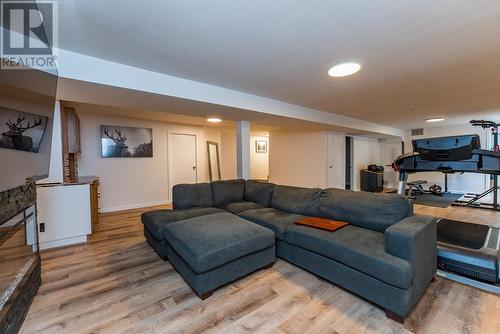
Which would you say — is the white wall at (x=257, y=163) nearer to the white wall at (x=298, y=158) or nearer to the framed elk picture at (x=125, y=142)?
the white wall at (x=298, y=158)

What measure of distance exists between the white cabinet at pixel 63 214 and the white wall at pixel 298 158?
529 centimetres

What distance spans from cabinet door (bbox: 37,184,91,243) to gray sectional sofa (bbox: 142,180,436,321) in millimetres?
1000

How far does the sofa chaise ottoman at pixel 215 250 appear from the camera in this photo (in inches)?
73.2

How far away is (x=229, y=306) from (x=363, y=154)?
24.6 feet

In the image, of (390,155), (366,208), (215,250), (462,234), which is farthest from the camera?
(390,155)

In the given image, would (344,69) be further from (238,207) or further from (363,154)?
(363,154)

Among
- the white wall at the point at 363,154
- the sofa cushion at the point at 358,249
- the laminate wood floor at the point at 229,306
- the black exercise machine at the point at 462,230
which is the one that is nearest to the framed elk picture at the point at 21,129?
the laminate wood floor at the point at 229,306

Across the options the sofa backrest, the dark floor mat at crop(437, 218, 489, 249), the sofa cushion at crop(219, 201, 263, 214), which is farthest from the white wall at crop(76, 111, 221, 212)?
the dark floor mat at crop(437, 218, 489, 249)

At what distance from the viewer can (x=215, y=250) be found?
189 cm

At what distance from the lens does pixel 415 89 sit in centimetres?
320

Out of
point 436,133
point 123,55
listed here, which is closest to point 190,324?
point 123,55

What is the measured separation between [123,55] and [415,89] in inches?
150

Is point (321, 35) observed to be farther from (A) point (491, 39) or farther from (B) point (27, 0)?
(B) point (27, 0)

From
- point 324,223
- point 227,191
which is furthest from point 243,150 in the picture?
point 324,223
